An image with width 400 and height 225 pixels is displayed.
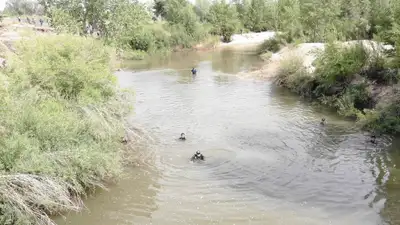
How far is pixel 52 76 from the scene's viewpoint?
13594 mm

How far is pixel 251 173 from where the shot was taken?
1387 cm

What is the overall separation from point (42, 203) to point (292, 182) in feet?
26.2

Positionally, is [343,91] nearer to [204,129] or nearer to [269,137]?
[269,137]

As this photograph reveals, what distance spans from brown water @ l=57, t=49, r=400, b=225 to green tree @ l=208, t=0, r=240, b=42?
144ft

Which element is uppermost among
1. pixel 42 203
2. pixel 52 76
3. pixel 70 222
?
pixel 52 76

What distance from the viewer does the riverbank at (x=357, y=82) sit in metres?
17.7

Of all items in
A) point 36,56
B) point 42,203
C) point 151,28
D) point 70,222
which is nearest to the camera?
point 42,203

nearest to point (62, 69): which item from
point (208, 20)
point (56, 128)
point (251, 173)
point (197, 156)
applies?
point (56, 128)

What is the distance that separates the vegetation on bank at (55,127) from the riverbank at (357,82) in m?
11.7

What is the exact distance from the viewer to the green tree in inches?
2606

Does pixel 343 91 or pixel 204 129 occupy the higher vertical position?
pixel 343 91

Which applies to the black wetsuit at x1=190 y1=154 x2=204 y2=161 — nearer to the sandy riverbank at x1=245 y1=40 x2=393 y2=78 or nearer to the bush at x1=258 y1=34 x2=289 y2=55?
the sandy riverbank at x1=245 y1=40 x2=393 y2=78

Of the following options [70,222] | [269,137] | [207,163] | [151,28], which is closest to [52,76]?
[70,222]

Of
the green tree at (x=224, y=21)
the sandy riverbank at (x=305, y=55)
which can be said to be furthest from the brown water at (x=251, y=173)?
the green tree at (x=224, y=21)
